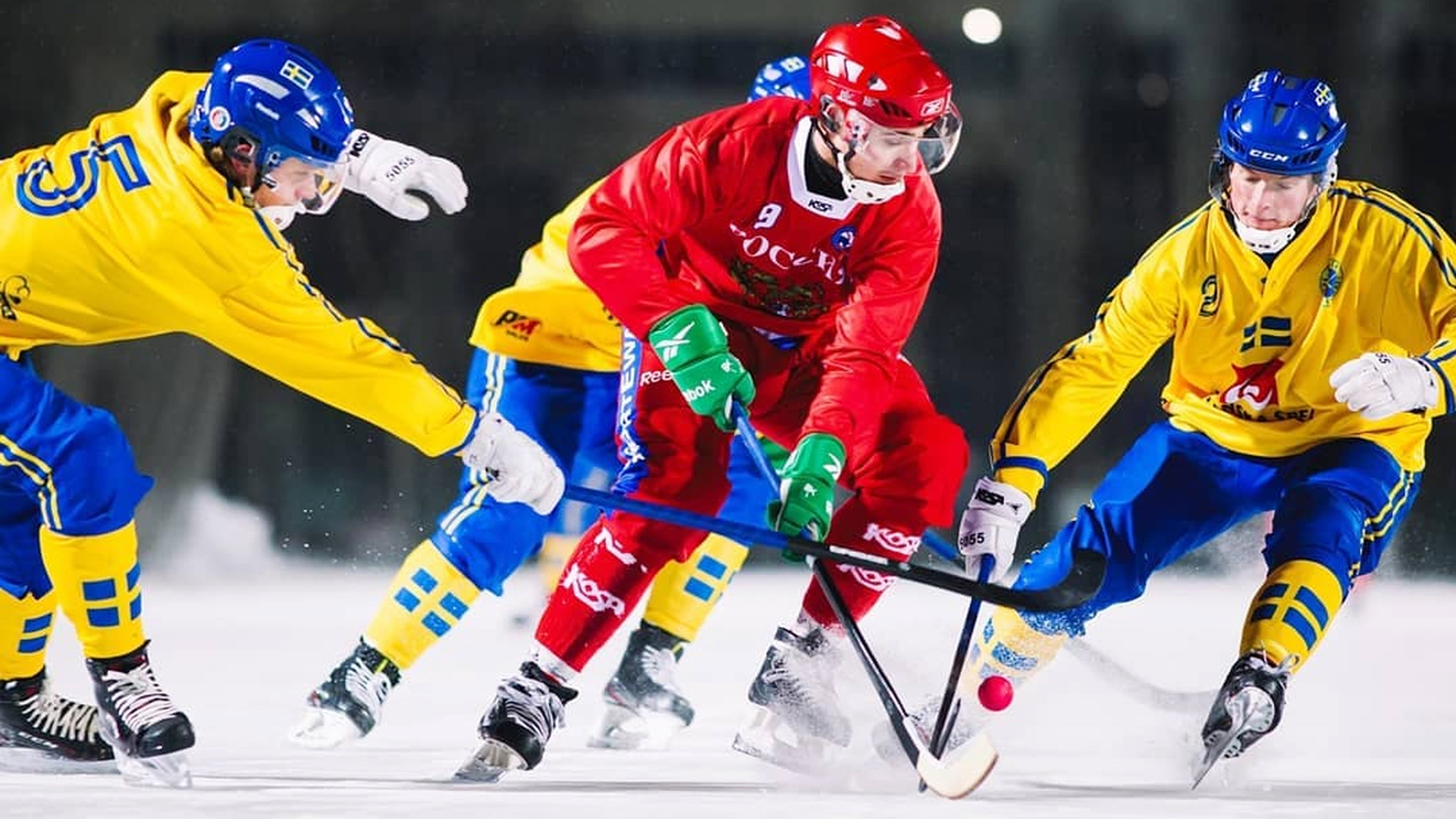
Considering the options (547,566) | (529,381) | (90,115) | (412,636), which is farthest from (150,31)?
(412,636)

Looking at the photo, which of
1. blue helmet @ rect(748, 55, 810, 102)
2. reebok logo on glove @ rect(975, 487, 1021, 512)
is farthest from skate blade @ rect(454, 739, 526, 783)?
blue helmet @ rect(748, 55, 810, 102)

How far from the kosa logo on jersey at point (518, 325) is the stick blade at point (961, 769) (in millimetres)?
1275

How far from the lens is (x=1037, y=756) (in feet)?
9.95

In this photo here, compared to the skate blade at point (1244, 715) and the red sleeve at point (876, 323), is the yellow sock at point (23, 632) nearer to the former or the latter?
the red sleeve at point (876, 323)

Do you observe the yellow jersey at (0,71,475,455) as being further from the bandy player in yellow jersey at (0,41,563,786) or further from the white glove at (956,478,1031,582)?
the white glove at (956,478,1031,582)

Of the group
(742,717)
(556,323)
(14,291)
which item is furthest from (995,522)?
(14,291)

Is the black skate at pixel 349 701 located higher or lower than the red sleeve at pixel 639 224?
lower

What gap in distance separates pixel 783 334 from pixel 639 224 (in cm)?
33

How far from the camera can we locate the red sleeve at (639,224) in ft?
9.11

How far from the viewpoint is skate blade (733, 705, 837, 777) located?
278 cm

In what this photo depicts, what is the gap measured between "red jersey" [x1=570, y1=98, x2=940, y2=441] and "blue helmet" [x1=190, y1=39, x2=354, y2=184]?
0.42 m

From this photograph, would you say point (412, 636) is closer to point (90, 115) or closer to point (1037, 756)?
point (1037, 756)

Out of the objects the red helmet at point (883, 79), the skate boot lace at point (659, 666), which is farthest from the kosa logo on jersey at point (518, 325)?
the red helmet at point (883, 79)

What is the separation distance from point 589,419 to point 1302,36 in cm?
315
